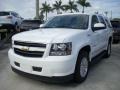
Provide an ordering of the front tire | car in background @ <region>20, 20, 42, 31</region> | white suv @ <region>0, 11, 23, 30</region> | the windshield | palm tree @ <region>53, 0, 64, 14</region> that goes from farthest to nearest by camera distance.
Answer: palm tree @ <region>53, 0, 64, 14</region>
white suv @ <region>0, 11, 23, 30</region>
car in background @ <region>20, 20, 42, 31</region>
the windshield
the front tire

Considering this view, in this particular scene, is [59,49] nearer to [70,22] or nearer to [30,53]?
[30,53]

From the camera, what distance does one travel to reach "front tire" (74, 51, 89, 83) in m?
5.03

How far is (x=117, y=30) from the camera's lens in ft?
49.7

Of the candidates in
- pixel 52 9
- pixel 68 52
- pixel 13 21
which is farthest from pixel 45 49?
pixel 52 9

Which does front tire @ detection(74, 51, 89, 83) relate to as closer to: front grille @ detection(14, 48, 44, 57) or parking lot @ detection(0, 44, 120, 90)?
parking lot @ detection(0, 44, 120, 90)

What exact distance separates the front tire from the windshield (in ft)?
2.98

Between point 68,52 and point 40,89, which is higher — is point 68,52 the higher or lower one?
the higher one

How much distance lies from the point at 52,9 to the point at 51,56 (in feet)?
199

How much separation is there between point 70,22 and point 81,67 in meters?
1.60

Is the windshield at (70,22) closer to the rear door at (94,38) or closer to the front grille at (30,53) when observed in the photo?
the rear door at (94,38)

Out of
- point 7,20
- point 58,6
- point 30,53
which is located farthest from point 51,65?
point 58,6

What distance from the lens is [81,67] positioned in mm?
5285

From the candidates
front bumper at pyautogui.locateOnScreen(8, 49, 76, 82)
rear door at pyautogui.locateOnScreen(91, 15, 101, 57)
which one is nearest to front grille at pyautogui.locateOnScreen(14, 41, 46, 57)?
front bumper at pyautogui.locateOnScreen(8, 49, 76, 82)

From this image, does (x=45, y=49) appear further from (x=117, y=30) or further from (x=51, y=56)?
(x=117, y=30)
